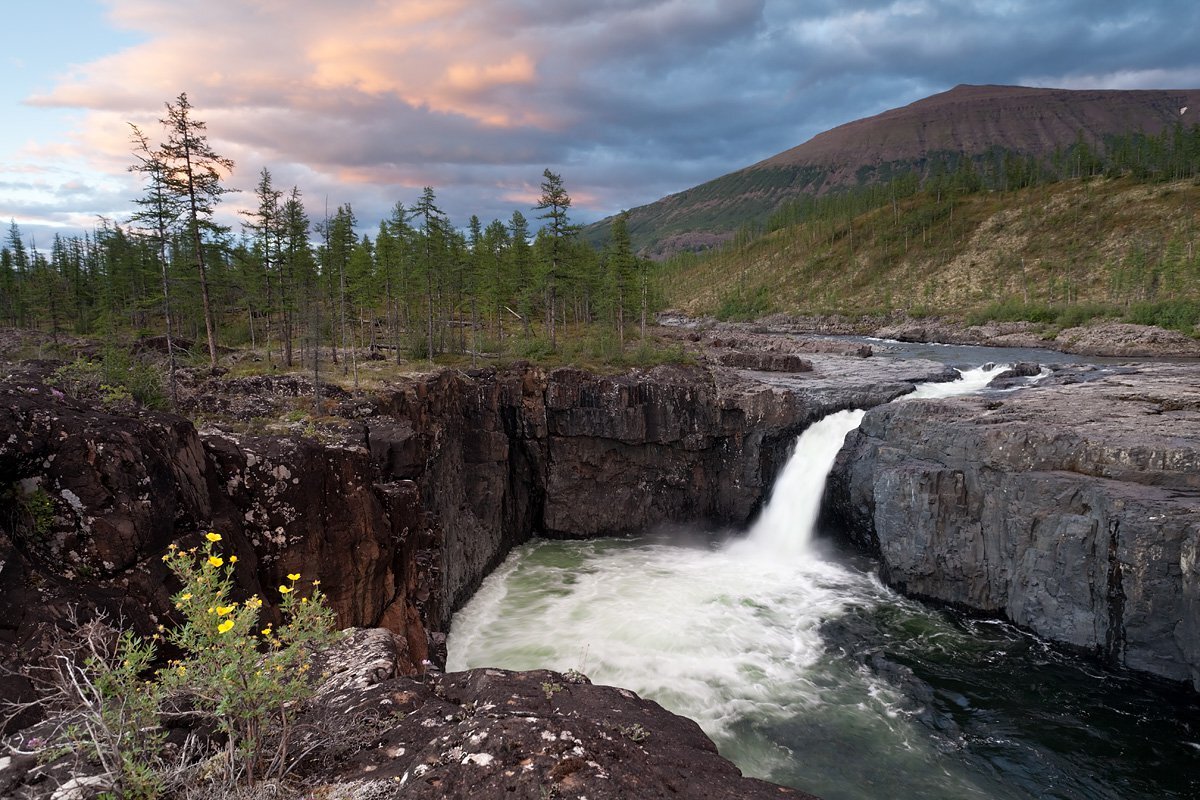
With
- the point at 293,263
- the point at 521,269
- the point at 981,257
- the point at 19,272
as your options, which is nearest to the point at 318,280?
the point at 293,263

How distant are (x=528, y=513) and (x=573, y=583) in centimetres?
741

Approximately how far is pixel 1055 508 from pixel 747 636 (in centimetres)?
1172

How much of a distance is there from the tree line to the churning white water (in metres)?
13.8

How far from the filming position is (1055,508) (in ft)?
65.4

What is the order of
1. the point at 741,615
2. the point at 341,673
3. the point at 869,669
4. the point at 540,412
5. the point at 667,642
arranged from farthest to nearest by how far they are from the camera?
the point at 540,412 < the point at 741,615 < the point at 667,642 < the point at 869,669 < the point at 341,673

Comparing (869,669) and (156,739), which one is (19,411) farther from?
(869,669)

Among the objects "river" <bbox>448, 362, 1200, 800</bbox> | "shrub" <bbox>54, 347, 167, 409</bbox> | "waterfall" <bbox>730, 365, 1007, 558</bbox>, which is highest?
"shrub" <bbox>54, 347, 167, 409</bbox>

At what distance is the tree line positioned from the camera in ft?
79.0

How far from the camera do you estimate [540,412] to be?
32344 millimetres

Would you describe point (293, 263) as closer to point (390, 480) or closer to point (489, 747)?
point (390, 480)

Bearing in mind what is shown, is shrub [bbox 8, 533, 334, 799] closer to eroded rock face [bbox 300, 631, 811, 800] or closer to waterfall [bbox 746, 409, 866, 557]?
eroded rock face [bbox 300, 631, 811, 800]

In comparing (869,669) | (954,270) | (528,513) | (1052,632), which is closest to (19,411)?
(869,669)

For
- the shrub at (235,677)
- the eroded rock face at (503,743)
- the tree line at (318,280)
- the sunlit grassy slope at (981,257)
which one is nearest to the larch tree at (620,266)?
the tree line at (318,280)

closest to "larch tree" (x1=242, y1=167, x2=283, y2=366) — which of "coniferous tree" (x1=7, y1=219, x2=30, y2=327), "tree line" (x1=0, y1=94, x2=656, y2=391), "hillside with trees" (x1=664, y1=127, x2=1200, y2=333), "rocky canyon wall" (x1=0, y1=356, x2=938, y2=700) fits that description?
"tree line" (x1=0, y1=94, x2=656, y2=391)
